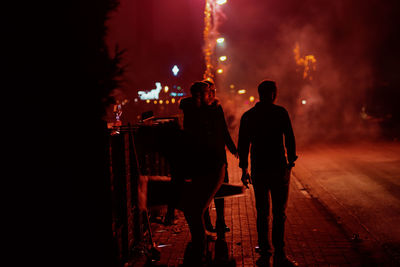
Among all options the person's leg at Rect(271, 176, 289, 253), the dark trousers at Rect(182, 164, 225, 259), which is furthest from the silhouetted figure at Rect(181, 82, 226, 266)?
the person's leg at Rect(271, 176, 289, 253)

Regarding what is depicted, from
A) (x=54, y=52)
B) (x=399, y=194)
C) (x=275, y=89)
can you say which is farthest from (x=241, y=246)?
(x=399, y=194)

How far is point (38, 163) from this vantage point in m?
3.05

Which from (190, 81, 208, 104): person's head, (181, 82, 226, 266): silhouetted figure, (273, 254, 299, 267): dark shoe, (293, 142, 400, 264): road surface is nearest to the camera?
(181, 82, 226, 266): silhouetted figure

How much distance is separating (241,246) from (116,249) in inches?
65.1

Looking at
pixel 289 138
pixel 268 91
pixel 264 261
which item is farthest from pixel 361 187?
pixel 268 91

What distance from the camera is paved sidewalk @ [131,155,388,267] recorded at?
4.03 m

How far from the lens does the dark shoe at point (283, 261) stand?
12.5 ft

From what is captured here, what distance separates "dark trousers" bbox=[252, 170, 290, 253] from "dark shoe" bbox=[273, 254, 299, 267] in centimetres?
6

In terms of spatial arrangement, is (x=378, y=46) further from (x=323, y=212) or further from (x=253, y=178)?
(x=253, y=178)

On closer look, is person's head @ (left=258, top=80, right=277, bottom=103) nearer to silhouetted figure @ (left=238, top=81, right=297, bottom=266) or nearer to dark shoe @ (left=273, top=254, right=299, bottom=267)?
silhouetted figure @ (left=238, top=81, right=297, bottom=266)

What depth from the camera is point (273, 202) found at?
12.7 ft

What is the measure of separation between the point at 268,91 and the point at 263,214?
1.34 m

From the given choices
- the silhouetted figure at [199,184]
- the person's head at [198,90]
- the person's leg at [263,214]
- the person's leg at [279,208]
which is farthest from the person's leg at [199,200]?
the person's head at [198,90]

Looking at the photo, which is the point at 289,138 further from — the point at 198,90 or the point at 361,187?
the point at 361,187
